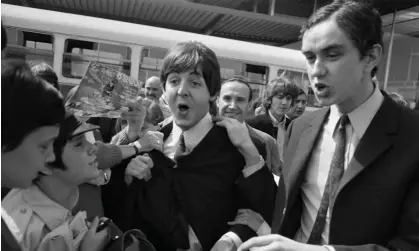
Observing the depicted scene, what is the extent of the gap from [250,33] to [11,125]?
13.3 meters

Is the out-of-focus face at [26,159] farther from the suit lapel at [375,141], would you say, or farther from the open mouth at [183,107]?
the suit lapel at [375,141]

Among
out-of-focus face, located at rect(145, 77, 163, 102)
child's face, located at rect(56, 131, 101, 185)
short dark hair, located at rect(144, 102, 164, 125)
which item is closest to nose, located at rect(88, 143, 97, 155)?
child's face, located at rect(56, 131, 101, 185)

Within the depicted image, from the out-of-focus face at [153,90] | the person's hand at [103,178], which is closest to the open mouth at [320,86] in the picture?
the person's hand at [103,178]

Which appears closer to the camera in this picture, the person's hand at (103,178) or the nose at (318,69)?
the nose at (318,69)

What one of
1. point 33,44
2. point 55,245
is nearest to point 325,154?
point 55,245

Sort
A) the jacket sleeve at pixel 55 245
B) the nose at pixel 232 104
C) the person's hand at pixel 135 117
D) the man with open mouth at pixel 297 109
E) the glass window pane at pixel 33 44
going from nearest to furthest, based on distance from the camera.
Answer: the jacket sleeve at pixel 55 245 < the person's hand at pixel 135 117 < the nose at pixel 232 104 < the man with open mouth at pixel 297 109 < the glass window pane at pixel 33 44

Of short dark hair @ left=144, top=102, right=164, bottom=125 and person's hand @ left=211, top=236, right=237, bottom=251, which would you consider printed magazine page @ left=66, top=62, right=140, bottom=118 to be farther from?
short dark hair @ left=144, top=102, right=164, bottom=125

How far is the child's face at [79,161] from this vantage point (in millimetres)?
1296

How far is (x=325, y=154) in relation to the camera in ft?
4.17

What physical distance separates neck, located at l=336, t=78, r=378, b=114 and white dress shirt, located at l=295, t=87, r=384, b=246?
1 cm

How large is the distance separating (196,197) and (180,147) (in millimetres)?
214

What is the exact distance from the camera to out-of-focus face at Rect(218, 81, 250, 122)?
9.56ft

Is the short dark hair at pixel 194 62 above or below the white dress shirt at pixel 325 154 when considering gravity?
above

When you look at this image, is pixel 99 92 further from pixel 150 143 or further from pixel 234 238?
pixel 234 238
